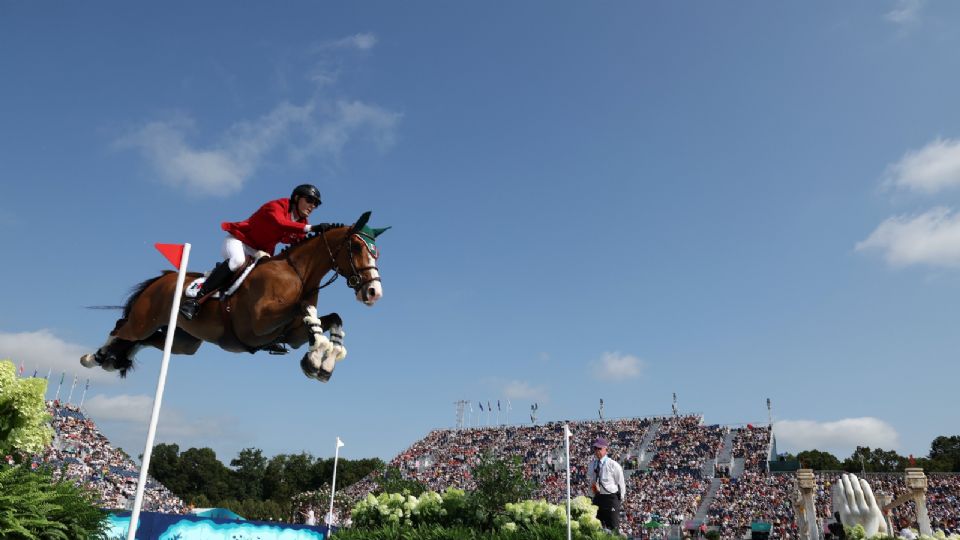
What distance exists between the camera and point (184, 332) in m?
5.08

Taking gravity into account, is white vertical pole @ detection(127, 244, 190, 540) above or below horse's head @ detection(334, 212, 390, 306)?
below

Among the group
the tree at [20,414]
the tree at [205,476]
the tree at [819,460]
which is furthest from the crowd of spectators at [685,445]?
the tree at [205,476]

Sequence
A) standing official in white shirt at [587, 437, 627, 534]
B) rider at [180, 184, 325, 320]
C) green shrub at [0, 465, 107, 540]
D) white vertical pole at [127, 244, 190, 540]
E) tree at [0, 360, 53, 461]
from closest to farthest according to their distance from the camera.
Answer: white vertical pole at [127, 244, 190, 540] < green shrub at [0, 465, 107, 540] < tree at [0, 360, 53, 461] < rider at [180, 184, 325, 320] < standing official in white shirt at [587, 437, 627, 534]

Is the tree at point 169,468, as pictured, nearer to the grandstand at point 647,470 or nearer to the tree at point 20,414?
the grandstand at point 647,470

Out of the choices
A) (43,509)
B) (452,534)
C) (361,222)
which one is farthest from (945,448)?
(43,509)

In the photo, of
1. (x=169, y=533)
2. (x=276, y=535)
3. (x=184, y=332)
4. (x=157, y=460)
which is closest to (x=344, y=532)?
(x=276, y=535)

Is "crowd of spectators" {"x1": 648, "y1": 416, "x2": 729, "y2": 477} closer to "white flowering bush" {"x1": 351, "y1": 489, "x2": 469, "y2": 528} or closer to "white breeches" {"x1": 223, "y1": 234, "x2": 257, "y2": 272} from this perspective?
"white flowering bush" {"x1": 351, "y1": 489, "x2": 469, "y2": 528}

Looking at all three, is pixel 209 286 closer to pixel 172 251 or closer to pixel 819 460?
pixel 172 251

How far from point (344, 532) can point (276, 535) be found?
178cm

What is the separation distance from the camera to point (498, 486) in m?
8.63

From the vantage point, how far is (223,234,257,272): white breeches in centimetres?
481

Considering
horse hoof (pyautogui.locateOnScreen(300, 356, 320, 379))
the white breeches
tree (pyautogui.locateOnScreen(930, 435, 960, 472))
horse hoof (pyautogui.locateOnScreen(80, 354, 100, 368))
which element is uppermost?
tree (pyautogui.locateOnScreen(930, 435, 960, 472))

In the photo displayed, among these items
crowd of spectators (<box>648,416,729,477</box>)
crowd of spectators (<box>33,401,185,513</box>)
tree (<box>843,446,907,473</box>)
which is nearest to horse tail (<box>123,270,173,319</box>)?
crowd of spectators (<box>33,401,185,513</box>)

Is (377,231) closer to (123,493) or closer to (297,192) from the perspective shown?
(297,192)
